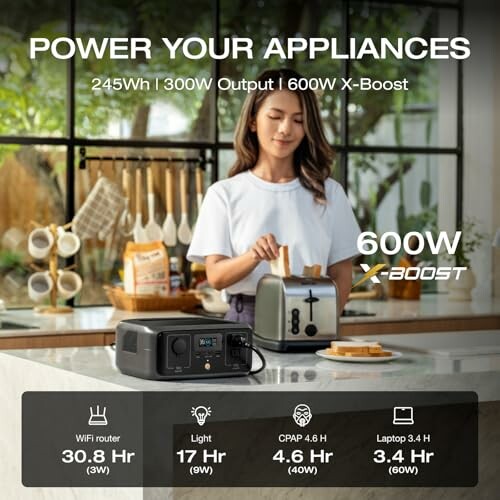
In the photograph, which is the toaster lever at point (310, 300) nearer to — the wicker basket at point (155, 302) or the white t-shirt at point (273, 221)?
the white t-shirt at point (273, 221)

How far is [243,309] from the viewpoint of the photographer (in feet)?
11.0

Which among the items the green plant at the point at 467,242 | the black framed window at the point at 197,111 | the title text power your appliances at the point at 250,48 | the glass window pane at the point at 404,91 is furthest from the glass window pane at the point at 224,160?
the green plant at the point at 467,242

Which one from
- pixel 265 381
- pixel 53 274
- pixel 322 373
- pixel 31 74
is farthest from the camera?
pixel 31 74

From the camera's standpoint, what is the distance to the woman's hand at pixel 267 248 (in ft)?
9.96

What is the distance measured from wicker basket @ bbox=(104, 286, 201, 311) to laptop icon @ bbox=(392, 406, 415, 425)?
189 centimetres

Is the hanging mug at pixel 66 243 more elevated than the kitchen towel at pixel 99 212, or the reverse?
the kitchen towel at pixel 99 212

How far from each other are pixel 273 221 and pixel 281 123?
0.99 ft

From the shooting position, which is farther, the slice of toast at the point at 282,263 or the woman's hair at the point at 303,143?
the woman's hair at the point at 303,143

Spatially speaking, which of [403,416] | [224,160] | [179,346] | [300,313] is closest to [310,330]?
[300,313]

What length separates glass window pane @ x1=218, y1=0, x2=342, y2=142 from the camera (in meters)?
5.09

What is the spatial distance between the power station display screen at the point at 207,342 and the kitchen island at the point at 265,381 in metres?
0.08

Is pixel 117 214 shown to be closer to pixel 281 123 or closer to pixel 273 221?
pixel 273 221

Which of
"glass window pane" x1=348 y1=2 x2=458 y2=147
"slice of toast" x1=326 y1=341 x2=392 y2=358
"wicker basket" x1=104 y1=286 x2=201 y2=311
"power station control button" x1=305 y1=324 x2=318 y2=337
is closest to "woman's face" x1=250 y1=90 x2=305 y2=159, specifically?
"power station control button" x1=305 y1=324 x2=318 y2=337

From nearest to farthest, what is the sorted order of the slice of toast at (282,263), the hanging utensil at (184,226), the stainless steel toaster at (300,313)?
the stainless steel toaster at (300,313)
the slice of toast at (282,263)
the hanging utensil at (184,226)
